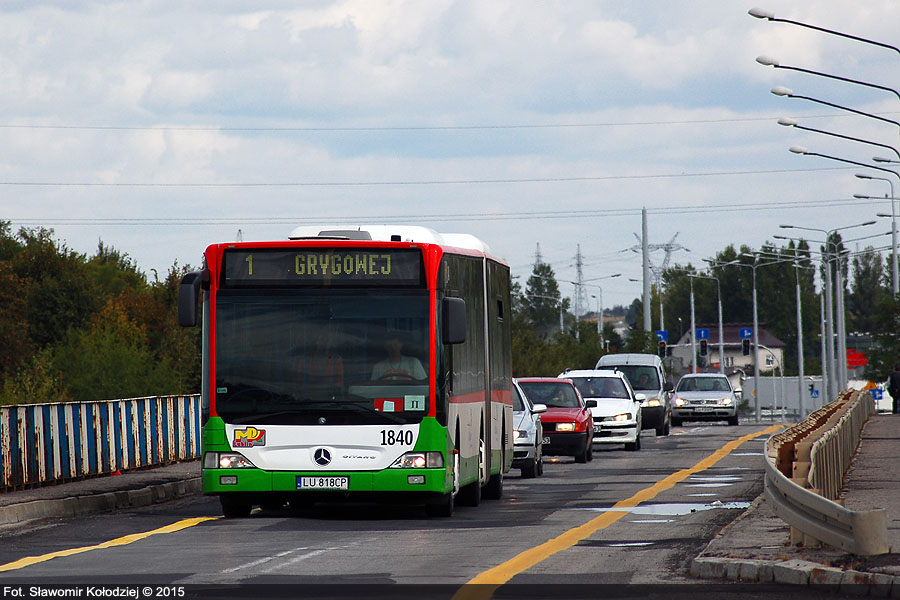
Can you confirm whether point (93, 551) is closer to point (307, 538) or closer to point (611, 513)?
point (307, 538)

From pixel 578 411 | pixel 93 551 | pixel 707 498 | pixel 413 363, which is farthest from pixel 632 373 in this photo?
pixel 93 551

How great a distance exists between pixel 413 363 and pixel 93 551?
424 cm

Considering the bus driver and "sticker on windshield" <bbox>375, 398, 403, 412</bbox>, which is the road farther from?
the bus driver

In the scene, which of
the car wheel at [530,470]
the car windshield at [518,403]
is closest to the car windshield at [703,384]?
the car windshield at [518,403]

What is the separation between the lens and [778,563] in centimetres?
1153

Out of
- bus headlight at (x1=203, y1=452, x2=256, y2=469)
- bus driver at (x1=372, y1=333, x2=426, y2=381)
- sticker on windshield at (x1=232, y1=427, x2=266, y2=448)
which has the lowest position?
bus headlight at (x1=203, y1=452, x2=256, y2=469)

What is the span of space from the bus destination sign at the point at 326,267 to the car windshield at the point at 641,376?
31.2 meters

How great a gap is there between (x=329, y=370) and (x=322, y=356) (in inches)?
6.1

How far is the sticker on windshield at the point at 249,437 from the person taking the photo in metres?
17.2

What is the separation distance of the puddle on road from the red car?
1061cm

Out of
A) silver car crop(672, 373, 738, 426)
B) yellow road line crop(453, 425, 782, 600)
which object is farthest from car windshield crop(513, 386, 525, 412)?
silver car crop(672, 373, 738, 426)

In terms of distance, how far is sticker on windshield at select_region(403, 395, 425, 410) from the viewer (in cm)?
1706

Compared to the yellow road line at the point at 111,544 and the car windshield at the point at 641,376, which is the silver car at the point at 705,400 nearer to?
the car windshield at the point at 641,376

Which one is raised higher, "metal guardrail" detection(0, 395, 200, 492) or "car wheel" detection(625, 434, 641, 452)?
"metal guardrail" detection(0, 395, 200, 492)
